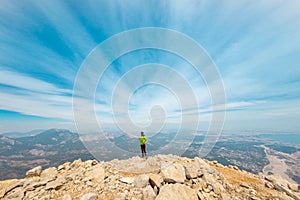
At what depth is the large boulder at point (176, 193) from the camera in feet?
21.2

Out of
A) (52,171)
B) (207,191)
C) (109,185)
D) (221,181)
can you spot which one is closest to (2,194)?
(52,171)

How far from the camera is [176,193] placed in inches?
261

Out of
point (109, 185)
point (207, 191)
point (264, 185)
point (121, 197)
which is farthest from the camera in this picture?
point (264, 185)

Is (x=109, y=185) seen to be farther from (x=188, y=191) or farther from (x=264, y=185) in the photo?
(x=264, y=185)

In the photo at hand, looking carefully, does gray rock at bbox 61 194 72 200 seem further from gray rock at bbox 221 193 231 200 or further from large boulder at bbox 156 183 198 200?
gray rock at bbox 221 193 231 200

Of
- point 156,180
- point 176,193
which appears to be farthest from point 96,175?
point 176,193

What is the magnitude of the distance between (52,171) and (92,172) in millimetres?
3953

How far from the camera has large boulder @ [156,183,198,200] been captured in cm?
646

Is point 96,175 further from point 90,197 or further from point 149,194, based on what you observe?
point 149,194

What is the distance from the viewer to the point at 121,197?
686cm

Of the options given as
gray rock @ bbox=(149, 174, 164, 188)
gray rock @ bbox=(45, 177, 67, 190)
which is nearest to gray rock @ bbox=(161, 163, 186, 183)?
gray rock @ bbox=(149, 174, 164, 188)

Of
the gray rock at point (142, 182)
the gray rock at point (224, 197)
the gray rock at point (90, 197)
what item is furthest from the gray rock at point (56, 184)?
the gray rock at point (224, 197)

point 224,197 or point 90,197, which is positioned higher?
point 90,197

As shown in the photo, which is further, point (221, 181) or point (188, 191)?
point (221, 181)
